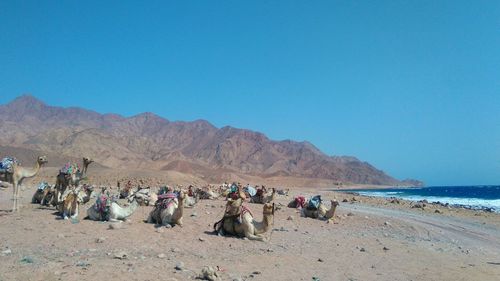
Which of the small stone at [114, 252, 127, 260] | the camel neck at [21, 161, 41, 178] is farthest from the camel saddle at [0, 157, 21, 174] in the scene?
the small stone at [114, 252, 127, 260]

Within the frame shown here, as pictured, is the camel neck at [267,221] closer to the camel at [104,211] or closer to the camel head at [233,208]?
the camel head at [233,208]

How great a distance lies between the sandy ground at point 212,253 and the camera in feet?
27.0

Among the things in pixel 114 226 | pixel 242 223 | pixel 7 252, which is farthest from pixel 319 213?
pixel 7 252

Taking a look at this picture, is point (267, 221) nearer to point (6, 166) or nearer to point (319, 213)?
point (319, 213)

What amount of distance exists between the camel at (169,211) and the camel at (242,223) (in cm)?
147

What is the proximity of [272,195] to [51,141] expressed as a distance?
104031mm

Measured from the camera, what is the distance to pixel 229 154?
619 ft

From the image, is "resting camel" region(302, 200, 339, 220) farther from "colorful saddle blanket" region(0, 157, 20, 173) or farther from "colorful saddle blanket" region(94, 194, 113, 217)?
"colorful saddle blanket" region(0, 157, 20, 173)

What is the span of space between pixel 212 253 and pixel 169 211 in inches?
145

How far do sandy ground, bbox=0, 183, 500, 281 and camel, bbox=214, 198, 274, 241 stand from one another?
51cm

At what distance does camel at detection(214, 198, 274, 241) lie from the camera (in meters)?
12.8

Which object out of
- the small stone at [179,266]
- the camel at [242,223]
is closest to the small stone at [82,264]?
the small stone at [179,266]

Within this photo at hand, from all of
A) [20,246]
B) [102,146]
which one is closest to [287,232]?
[20,246]

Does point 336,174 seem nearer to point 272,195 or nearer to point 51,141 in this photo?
point 51,141
